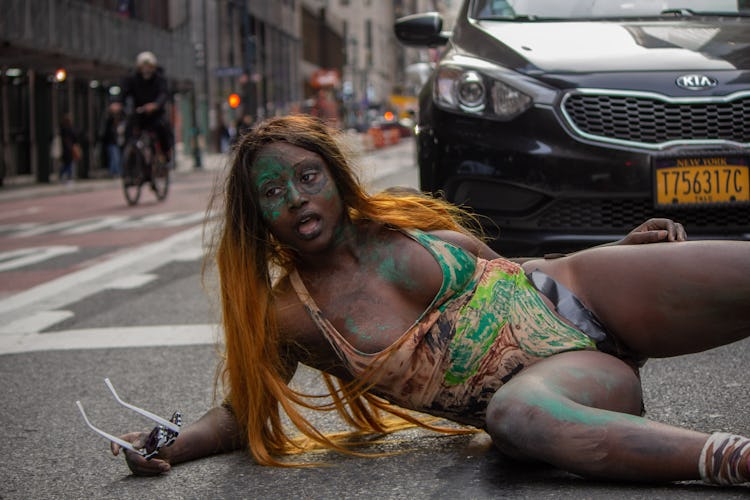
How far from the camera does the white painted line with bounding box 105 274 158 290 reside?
7.76 m

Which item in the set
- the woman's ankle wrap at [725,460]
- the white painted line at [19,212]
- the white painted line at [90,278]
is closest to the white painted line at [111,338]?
the white painted line at [90,278]

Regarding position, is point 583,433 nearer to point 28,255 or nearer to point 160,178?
point 28,255

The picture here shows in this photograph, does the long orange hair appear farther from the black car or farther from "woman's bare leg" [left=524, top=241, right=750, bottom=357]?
the black car

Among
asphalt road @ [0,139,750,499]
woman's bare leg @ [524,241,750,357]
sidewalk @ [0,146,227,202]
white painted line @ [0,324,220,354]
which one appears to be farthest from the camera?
sidewalk @ [0,146,227,202]

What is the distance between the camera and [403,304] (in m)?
3.24

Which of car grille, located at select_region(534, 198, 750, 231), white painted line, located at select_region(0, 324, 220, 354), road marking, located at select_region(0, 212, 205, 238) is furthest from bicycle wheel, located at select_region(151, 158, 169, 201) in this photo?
car grille, located at select_region(534, 198, 750, 231)

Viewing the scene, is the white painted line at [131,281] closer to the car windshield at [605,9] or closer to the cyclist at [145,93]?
the car windshield at [605,9]

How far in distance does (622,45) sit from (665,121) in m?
0.49

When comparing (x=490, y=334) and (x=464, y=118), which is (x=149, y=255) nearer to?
(x=464, y=118)

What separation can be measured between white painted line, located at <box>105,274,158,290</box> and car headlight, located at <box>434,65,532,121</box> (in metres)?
3.13

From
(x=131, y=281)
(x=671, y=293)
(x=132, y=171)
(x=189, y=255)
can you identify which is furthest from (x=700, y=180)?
(x=132, y=171)

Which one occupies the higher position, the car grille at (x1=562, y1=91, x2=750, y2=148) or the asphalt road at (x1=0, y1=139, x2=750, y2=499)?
the car grille at (x1=562, y1=91, x2=750, y2=148)

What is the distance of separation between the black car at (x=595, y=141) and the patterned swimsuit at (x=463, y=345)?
65.3 inches

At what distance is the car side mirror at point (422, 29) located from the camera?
21.6ft
